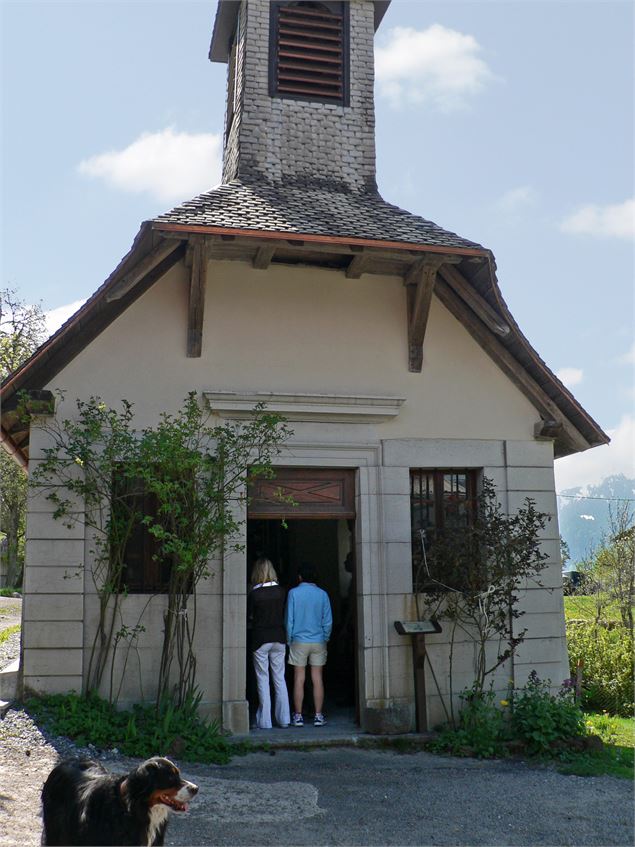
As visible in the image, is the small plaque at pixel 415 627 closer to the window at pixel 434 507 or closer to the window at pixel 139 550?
the window at pixel 434 507

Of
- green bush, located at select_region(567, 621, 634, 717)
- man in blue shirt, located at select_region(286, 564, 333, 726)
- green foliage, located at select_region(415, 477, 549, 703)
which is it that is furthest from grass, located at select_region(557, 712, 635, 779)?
man in blue shirt, located at select_region(286, 564, 333, 726)

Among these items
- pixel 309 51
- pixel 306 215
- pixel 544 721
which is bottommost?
pixel 544 721

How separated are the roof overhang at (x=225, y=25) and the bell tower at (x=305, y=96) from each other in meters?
0.45

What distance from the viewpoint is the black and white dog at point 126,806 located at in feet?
16.5

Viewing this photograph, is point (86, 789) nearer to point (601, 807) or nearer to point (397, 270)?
point (601, 807)

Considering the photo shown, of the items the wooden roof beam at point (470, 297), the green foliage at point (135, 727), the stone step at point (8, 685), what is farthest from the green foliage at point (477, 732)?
the stone step at point (8, 685)

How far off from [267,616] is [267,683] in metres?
0.76

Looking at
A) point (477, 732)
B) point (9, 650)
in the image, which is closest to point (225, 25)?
point (9, 650)

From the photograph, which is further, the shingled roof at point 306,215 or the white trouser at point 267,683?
the white trouser at point 267,683

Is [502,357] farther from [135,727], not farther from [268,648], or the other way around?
[135,727]

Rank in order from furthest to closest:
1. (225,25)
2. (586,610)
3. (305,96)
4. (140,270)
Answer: (586,610) → (225,25) → (305,96) → (140,270)

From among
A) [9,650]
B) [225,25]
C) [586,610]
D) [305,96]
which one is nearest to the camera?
[305,96]

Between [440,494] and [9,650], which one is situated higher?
[440,494]

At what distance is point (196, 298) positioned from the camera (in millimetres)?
10188
